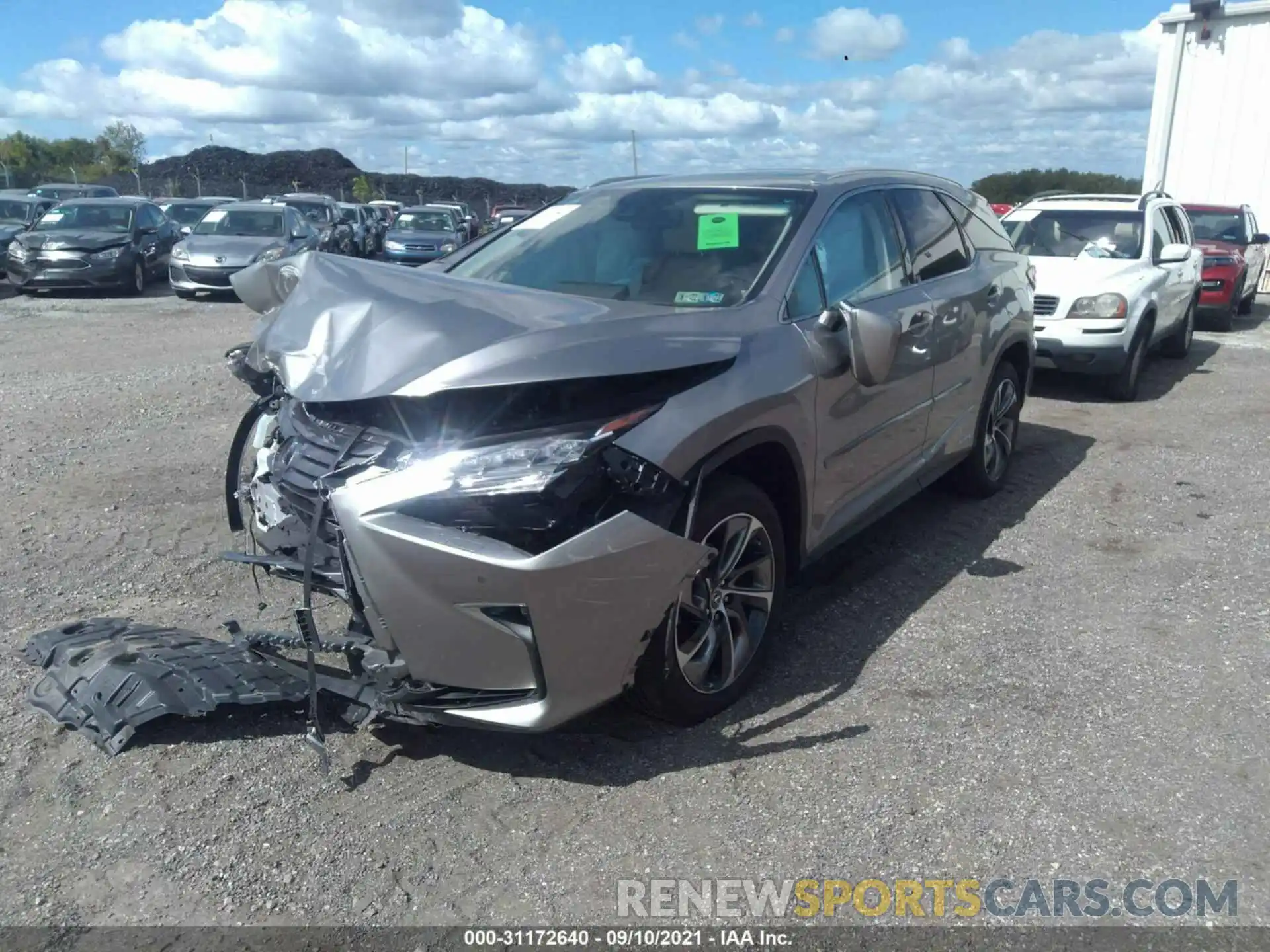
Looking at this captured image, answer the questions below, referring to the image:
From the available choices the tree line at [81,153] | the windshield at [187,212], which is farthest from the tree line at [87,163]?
the windshield at [187,212]

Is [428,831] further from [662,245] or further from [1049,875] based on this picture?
[662,245]

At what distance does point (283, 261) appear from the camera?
13.1 ft

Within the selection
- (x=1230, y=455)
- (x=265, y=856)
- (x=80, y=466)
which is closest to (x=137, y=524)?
(x=80, y=466)

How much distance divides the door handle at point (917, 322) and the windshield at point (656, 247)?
0.71 metres

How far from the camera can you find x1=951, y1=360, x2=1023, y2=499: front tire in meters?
5.80

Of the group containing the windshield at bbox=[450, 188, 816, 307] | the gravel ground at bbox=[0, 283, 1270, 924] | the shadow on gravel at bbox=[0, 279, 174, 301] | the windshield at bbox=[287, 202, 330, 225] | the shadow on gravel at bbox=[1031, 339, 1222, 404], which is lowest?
the shadow on gravel at bbox=[1031, 339, 1222, 404]

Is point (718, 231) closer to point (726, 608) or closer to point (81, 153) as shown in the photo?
point (726, 608)

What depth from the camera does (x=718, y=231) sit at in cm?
419

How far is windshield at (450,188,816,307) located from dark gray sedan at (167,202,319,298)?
11382mm

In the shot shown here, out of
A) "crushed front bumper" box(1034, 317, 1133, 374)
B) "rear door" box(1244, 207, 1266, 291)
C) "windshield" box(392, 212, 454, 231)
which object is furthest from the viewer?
"windshield" box(392, 212, 454, 231)

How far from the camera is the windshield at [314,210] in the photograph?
70.4 ft

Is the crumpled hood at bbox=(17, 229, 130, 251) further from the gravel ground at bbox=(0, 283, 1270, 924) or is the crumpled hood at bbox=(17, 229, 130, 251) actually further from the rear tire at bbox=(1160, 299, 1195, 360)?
the rear tire at bbox=(1160, 299, 1195, 360)

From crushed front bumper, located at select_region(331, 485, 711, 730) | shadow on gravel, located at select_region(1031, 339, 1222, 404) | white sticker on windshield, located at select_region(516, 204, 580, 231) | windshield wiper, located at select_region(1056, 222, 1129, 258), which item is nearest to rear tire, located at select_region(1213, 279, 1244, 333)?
shadow on gravel, located at select_region(1031, 339, 1222, 404)

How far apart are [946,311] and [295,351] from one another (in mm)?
3120
